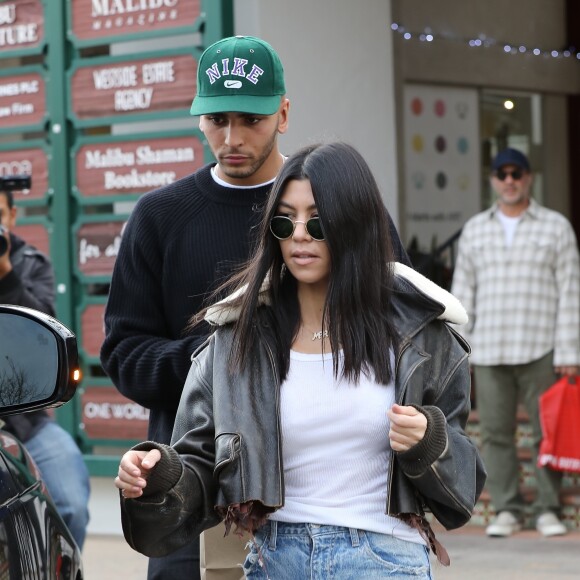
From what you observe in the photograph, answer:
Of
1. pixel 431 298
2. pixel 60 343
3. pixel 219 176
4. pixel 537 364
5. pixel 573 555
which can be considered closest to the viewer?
pixel 60 343

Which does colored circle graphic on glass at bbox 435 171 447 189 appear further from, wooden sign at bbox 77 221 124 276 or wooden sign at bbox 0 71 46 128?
wooden sign at bbox 0 71 46 128

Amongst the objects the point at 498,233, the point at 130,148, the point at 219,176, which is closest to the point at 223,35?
the point at 130,148

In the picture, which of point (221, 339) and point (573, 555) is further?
point (573, 555)

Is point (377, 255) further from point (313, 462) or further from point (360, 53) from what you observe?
point (360, 53)

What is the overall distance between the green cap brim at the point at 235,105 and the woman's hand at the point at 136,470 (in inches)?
46.7

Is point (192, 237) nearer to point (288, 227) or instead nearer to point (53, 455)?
point (288, 227)

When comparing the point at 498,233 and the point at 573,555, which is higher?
the point at 498,233

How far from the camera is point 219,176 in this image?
387 cm

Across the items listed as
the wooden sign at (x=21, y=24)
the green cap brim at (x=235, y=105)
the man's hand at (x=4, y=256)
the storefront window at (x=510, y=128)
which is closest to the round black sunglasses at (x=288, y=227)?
the green cap brim at (x=235, y=105)

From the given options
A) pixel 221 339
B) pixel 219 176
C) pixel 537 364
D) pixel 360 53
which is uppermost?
pixel 360 53

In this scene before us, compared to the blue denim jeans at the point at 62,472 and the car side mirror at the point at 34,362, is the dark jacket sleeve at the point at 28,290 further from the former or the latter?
A: the car side mirror at the point at 34,362

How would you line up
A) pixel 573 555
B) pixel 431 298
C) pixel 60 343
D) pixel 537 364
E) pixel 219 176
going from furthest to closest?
pixel 537 364 < pixel 573 555 < pixel 219 176 < pixel 431 298 < pixel 60 343

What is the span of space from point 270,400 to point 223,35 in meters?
5.53

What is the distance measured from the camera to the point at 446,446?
277 centimetres
